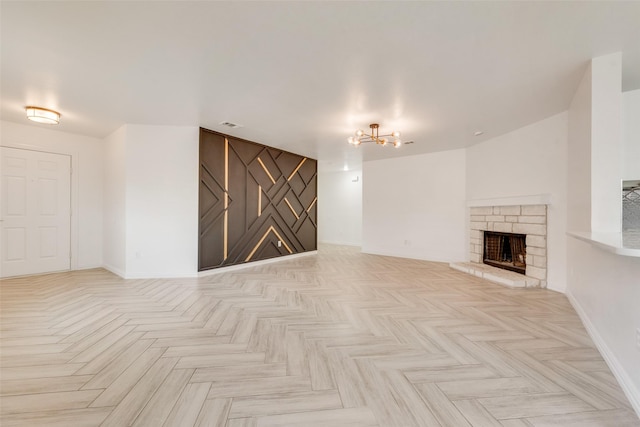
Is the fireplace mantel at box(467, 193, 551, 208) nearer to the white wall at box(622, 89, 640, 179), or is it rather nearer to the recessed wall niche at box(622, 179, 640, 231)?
the recessed wall niche at box(622, 179, 640, 231)

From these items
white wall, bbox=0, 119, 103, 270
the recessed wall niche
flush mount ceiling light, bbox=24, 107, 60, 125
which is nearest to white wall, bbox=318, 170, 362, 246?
the recessed wall niche

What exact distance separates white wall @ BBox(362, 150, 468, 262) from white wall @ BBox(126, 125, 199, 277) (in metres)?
4.66

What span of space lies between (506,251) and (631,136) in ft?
8.85

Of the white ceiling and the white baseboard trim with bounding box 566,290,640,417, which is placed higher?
the white ceiling

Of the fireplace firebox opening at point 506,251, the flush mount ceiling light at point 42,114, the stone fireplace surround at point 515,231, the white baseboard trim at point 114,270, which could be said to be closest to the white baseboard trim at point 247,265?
the white baseboard trim at point 114,270

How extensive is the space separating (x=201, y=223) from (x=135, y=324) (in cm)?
231

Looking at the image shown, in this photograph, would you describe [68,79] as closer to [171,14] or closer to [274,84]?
[171,14]

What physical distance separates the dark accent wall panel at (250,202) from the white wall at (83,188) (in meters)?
2.59

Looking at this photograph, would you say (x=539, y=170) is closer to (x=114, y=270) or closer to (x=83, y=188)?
(x=114, y=270)

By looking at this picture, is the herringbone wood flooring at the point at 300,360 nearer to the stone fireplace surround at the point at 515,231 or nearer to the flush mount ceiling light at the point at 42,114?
the stone fireplace surround at the point at 515,231

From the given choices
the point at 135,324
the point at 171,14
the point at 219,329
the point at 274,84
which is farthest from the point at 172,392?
the point at 274,84

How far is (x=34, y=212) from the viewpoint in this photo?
4895 mm

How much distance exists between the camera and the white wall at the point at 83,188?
16.7ft

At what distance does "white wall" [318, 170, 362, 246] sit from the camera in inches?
360
